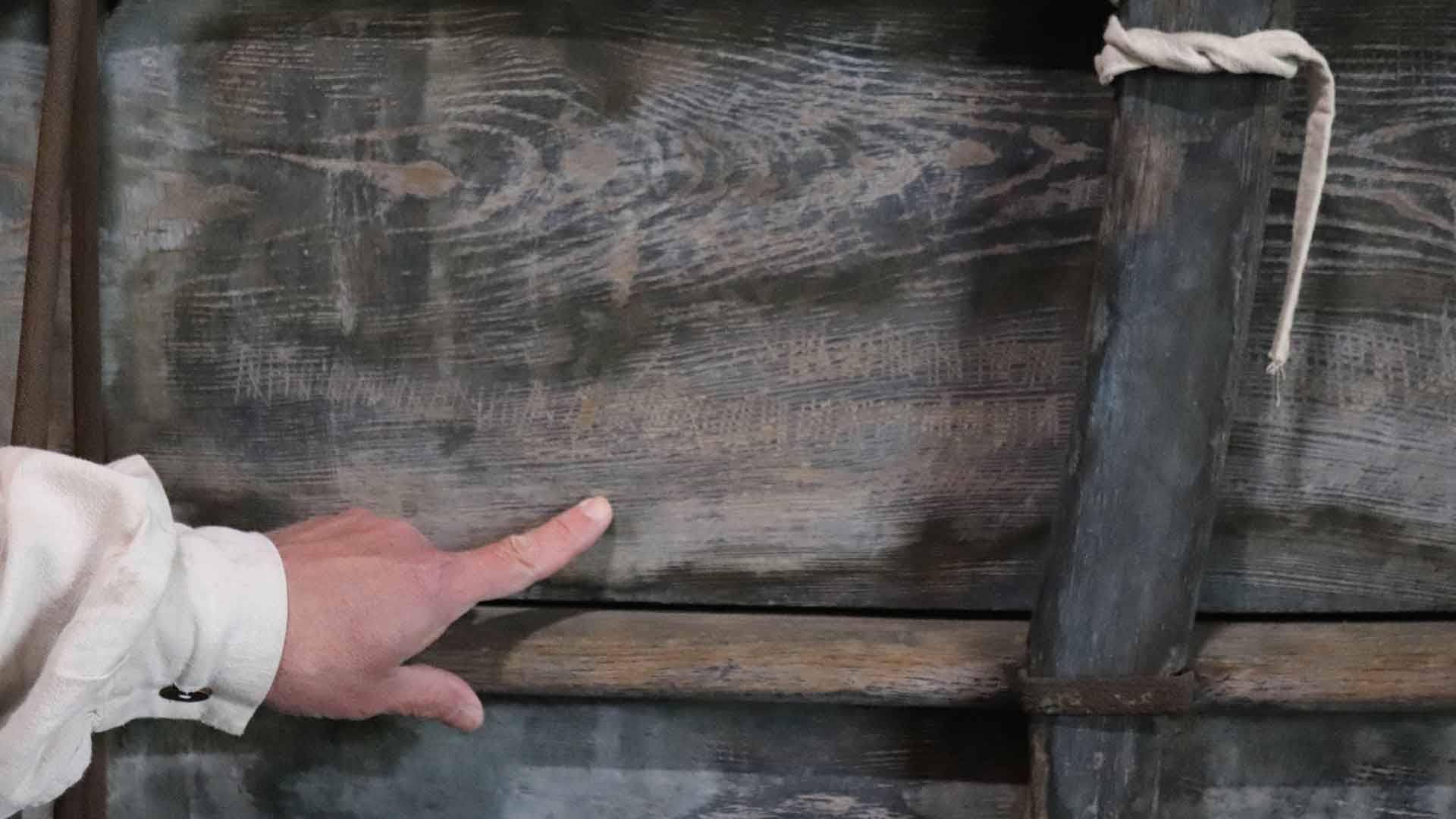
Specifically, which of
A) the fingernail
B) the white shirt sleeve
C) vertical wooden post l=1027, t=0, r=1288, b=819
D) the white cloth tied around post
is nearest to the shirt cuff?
the white shirt sleeve

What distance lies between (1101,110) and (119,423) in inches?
32.6

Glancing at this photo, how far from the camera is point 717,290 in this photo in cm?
88

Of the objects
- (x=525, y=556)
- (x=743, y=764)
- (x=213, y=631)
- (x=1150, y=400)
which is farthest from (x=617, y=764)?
(x=1150, y=400)

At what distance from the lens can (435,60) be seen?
0.85m

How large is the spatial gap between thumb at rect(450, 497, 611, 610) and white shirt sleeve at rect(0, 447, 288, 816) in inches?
6.8

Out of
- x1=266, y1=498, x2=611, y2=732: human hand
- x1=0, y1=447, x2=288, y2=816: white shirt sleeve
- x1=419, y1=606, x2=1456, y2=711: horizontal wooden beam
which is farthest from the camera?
x1=419, y1=606, x2=1456, y2=711: horizontal wooden beam

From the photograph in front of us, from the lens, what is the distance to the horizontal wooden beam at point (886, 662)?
870mm

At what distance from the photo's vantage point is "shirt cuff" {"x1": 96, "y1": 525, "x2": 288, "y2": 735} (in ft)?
2.27

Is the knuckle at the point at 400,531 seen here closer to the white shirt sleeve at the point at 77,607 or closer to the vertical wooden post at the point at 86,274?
the white shirt sleeve at the point at 77,607

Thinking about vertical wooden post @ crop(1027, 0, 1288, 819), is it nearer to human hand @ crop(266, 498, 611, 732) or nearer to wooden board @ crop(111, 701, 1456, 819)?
wooden board @ crop(111, 701, 1456, 819)

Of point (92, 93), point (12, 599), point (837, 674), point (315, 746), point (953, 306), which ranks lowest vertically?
point (315, 746)

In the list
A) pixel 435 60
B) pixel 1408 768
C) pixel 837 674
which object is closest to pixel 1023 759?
pixel 837 674

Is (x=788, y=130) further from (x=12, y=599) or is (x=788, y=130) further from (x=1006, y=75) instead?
(x=12, y=599)

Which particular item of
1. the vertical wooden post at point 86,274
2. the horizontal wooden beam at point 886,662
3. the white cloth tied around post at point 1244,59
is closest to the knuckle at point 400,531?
the horizontal wooden beam at point 886,662
